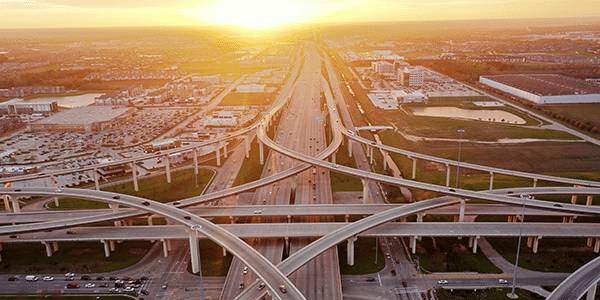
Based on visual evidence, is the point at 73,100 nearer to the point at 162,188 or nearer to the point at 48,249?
the point at 162,188

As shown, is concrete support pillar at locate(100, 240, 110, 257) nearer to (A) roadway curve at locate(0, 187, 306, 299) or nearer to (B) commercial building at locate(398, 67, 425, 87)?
(A) roadway curve at locate(0, 187, 306, 299)

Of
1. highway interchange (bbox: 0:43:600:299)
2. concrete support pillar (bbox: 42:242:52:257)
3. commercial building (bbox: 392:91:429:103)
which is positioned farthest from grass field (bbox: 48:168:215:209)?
commercial building (bbox: 392:91:429:103)

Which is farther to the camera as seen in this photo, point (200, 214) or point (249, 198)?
point (249, 198)

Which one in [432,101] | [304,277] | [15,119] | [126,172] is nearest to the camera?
[304,277]

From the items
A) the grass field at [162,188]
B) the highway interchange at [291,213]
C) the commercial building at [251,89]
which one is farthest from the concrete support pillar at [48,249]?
the commercial building at [251,89]

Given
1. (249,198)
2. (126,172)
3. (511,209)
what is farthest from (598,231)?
(126,172)

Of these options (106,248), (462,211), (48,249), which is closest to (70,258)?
(48,249)

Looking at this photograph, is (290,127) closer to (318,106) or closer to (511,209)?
(318,106)

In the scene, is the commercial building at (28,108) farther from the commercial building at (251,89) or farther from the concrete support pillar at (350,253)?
the concrete support pillar at (350,253)
